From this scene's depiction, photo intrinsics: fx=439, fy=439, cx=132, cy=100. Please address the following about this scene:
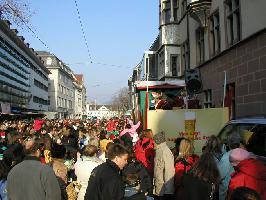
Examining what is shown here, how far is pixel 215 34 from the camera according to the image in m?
18.0

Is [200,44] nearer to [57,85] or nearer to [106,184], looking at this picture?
[106,184]

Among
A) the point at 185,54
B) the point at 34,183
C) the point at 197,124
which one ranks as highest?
the point at 185,54

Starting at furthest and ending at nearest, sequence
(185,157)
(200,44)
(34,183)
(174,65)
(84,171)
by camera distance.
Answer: (174,65) < (200,44) < (185,157) < (84,171) < (34,183)

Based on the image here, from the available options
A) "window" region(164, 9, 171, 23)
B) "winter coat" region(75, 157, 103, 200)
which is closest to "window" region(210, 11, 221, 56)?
"window" region(164, 9, 171, 23)

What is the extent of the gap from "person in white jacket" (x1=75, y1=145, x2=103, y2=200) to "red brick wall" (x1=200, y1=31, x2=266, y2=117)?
281 inches

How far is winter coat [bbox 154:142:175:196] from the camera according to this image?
8.00 meters

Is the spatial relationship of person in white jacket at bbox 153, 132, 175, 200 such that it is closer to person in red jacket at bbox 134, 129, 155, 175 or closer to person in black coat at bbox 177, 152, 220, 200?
person in red jacket at bbox 134, 129, 155, 175

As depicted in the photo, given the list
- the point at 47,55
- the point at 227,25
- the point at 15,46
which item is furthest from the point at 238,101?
the point at 47,55

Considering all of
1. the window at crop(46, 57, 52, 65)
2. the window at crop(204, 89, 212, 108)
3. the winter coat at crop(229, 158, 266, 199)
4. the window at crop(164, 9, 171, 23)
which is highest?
the window at crop(46, 57, 52, 65)

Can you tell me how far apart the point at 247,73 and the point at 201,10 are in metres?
5.85

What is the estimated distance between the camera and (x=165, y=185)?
26.6 feet

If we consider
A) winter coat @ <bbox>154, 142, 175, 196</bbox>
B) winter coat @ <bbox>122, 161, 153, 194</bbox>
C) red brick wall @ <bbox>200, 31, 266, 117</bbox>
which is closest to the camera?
winter coat @ <bbox>122, 161, 153, 194</bbox>

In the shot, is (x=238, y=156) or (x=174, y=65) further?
(x=174, y=65)

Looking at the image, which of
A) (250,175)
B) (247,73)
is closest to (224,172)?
(250,175)
